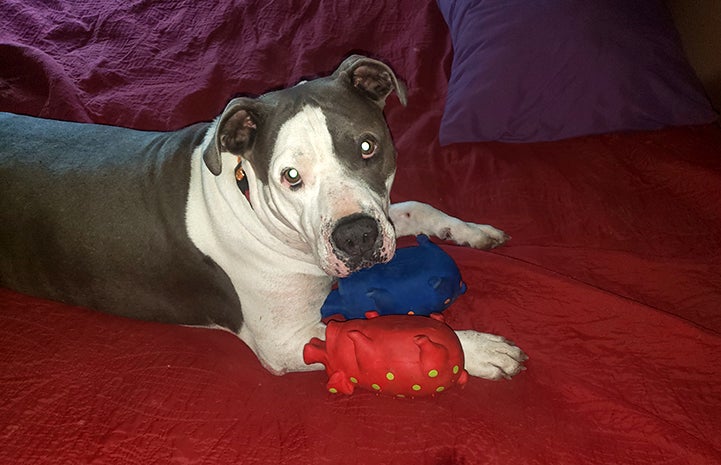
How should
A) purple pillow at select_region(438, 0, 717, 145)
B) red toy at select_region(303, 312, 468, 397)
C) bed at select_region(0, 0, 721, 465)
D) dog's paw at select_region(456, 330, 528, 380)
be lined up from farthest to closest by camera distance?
purple pillow at select_region(438, 0, 717, 145) → dog's paw at select_region(456, 330, 528, 380) → bed at select_region(0, 0, 721, 465) → red toy at select_region(303, 312, 468, 397)

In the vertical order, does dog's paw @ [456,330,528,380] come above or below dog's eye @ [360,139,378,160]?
below

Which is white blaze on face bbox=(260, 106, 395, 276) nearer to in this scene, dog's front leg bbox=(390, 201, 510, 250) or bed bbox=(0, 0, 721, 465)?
bed bbox=(0, 0, 721, 465)

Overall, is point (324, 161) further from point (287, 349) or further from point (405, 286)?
point (287, 349)

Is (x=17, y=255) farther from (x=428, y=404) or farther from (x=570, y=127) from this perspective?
(x=570, y=127)

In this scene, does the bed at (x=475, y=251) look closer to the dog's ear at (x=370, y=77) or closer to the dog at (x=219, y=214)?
the dog at (x=219, y=214)

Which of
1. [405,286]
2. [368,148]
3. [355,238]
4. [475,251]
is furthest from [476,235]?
[355,238]

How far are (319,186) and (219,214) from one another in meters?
0.54

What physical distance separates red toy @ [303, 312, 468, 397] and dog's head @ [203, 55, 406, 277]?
8.5 inches

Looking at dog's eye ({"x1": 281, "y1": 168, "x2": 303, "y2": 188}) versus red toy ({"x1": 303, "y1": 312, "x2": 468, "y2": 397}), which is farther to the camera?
dog's eye ({"x1": 281, "y1": 168, "x2": 303, "y2": 188})

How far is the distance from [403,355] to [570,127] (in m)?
1.60

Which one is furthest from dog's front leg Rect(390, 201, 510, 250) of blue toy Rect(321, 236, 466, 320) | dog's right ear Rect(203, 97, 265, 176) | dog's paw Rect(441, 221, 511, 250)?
dog's right ear Rect(203, 97, 265, 176)

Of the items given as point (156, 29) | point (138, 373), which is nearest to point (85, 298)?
point (138, 373)

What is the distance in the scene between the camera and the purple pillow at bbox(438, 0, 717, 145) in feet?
9.53

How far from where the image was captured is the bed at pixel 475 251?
2109mm
